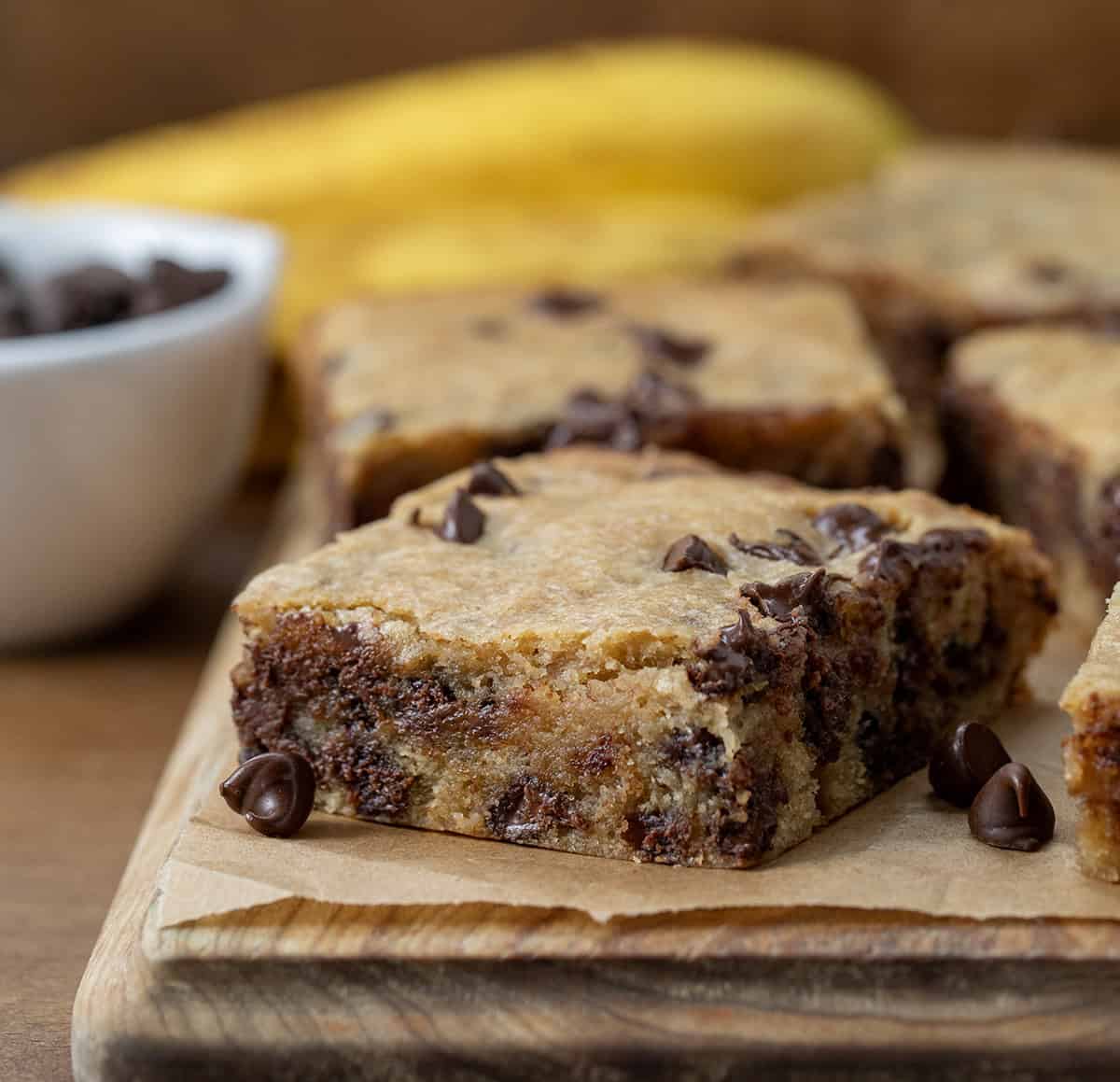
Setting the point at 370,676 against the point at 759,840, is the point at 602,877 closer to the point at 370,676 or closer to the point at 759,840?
the point at 759,840

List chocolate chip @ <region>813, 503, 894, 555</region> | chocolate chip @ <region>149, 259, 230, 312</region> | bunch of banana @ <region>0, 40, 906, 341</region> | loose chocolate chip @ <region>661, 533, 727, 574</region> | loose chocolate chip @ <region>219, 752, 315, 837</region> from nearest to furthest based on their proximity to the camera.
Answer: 1. loose chocolate chip @ <region>219, 752, 315, 837</region>
2. loose chocolate chip @ <region>661, 533, 727, 574</region>
3. chocolate chip @ <region>813, 503, 894, 555</region>
4. chocolate chip @ <region>149, 259, 230, 312</region>
5. bunch of banana @ <region>0, 40, 906, 341</region>

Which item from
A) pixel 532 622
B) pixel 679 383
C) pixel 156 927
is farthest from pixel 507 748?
pixel 679 383

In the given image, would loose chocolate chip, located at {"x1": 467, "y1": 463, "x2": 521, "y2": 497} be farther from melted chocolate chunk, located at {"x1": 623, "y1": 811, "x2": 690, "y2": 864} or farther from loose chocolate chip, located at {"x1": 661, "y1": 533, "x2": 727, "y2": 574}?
melted chocolate chunk, located at {"x1": 623, "y1": 811, "x2": 690, "y2": 864}

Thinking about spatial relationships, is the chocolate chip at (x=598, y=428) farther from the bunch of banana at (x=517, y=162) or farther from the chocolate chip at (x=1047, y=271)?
the bunch of banana at (x=517, y=162)

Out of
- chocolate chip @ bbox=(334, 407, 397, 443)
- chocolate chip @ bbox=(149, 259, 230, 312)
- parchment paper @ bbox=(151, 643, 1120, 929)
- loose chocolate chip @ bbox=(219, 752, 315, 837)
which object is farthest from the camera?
chocolate chip @ bbox=(149, 259, 230, 312)

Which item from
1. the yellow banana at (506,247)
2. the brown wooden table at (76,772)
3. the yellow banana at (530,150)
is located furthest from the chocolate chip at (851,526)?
the yellow banana at (530,150)

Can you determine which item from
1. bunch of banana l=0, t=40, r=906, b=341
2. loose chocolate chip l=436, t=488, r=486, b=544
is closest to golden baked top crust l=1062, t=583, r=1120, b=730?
loose chocolate chip l=436, t=488, r=486, b=544

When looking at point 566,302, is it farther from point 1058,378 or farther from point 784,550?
point 784,550

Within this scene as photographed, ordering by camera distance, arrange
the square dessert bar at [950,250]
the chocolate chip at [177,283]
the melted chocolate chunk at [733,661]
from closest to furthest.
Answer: the melted chocolate chunk at [733,661], the chocolate chip at [177,283], the square dessert bar at [950,250]
